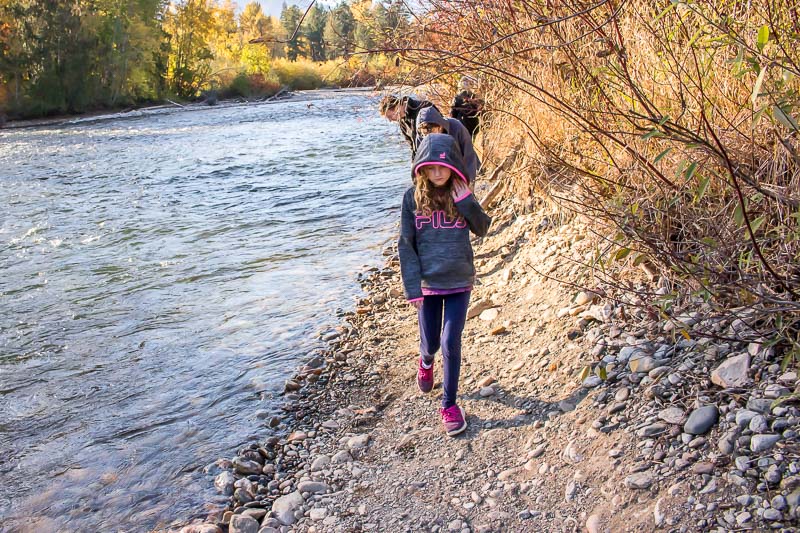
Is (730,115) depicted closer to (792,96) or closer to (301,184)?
(792,96)

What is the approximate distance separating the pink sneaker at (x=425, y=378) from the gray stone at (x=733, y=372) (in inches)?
68.0

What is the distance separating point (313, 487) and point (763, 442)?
2146 millimetres

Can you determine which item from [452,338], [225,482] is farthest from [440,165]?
[225,482]

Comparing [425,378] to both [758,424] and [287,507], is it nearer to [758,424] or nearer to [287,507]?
[287,507]

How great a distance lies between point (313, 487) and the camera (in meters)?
3.62

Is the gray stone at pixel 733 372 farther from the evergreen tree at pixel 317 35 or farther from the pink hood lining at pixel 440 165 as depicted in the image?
the evergreen tree at pixel 317 35

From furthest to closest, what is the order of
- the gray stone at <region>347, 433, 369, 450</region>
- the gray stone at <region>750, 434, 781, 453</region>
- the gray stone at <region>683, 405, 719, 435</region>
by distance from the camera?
the gray stone at <region>347, 433, 369, 450</region>
the gray stone at <region>683, 405, 719, 435</region>
the gray stone at <region>750, 434, 781, 453</region>

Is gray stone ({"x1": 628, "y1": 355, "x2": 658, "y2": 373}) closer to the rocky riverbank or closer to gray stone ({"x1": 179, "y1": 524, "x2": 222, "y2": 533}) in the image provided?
the rocky riverbank

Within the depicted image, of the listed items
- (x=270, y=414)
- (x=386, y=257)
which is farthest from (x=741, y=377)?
(x=386, y=257)

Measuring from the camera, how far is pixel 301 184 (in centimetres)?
1384

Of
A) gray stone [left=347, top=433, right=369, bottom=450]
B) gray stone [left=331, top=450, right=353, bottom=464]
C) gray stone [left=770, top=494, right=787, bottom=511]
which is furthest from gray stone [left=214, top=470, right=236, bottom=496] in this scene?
gray stone [left=770, top=494, right=787, bottom=511]

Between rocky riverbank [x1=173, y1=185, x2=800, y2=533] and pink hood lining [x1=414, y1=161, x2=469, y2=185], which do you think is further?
pink hood lining [x1=414, y1=161, x2=469, y2=185]

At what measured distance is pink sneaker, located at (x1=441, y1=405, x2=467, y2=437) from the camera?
12.6 feet

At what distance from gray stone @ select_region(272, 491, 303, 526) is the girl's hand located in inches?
71.6
